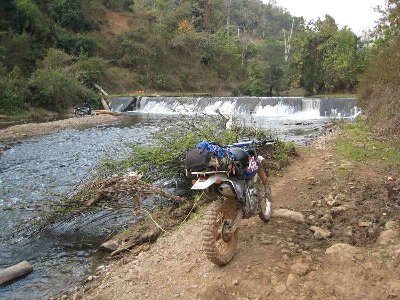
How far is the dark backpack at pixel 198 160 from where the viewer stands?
413 cm

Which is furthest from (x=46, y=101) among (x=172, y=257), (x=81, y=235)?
(x=172, y=257)

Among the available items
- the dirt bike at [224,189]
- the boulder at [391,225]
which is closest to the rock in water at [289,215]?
the dirt bike at [224,189]

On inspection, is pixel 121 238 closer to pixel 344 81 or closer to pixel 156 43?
pixel 344 81

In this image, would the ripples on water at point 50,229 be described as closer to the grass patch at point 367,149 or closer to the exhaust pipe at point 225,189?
the exhaust pipe at point 225,189

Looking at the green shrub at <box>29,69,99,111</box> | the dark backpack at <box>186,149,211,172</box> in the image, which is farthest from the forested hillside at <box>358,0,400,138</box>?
the green shrub at <box>29,69,99,111</box>

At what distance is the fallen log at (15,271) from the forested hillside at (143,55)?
23.0 meters

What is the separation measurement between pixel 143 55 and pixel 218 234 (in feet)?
144

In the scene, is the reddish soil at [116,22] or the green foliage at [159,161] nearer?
the green foliage at [159,161]

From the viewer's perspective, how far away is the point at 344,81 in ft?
125

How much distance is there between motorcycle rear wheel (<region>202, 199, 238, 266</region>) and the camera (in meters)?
4.21

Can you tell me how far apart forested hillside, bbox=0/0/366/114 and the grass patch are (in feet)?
72.2

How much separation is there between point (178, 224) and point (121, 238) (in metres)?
0.94

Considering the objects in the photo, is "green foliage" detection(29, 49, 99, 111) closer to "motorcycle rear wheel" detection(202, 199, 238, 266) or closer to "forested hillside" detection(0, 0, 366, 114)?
"forested hillside" detection(0, 0, 366, 114)

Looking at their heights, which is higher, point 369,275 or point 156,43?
point 156,43
